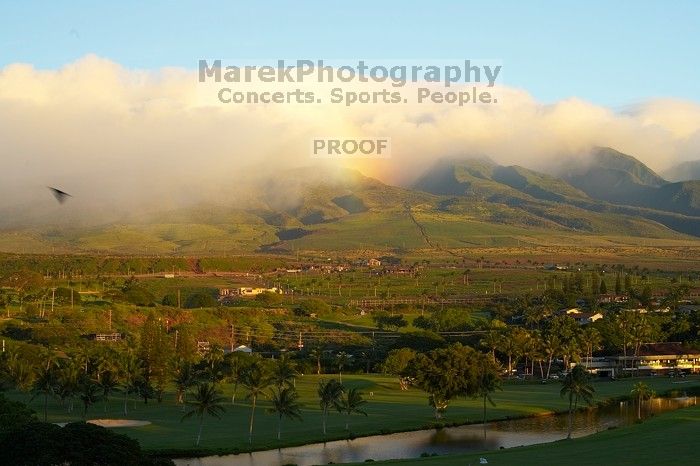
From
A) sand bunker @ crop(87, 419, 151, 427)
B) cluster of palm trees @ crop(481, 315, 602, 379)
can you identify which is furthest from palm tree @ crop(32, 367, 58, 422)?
cluster of palm trees @ crop(481, 315, 602, 379)

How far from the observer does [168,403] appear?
95.8 m

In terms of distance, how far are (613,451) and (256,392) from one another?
2811cm

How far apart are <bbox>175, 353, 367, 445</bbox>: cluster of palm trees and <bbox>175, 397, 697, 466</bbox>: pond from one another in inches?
156

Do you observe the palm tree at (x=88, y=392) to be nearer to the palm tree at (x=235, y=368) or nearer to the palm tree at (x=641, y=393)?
the palm tree at (x=235, y=368)

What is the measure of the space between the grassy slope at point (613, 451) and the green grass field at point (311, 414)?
1351 cm

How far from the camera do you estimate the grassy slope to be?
5960 centimetres

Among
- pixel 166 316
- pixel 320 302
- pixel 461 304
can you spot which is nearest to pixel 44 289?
pixel 166 316

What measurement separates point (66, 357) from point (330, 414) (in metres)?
37.5

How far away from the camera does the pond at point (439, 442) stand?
67.4m

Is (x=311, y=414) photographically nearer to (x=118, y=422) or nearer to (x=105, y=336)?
(x=118, y=422)

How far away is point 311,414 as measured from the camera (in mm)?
86562

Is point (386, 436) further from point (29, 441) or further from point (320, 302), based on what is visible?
point (320, 302)

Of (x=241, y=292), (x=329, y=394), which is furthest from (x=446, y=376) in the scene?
(x=241, y=292)

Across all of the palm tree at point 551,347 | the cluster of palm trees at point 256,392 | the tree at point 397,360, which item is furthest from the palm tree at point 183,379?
the palm tree at point 551,347
